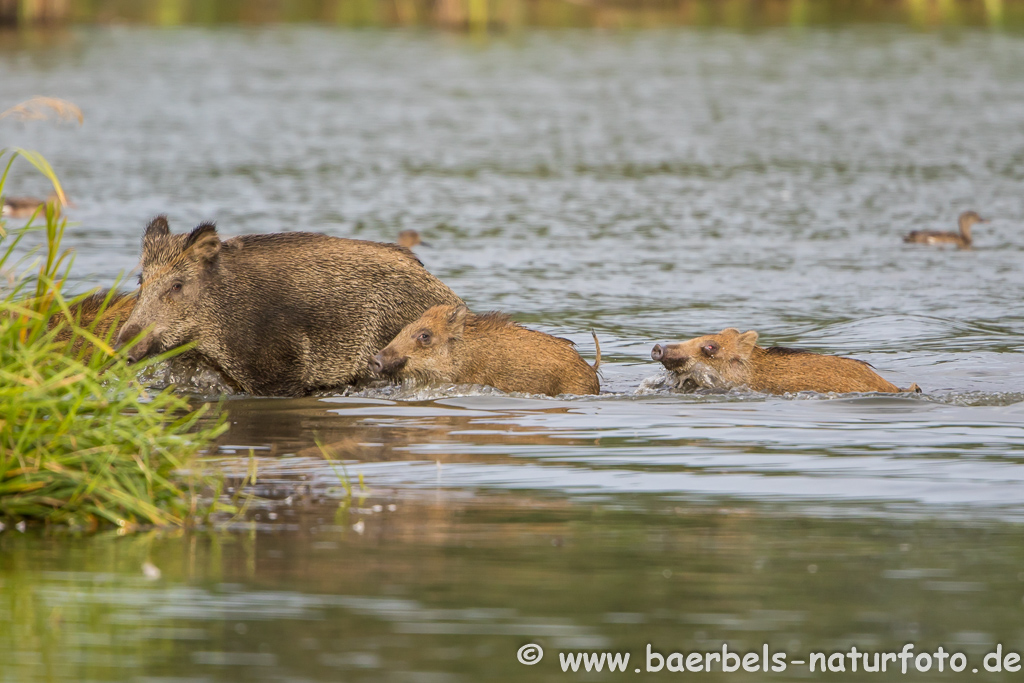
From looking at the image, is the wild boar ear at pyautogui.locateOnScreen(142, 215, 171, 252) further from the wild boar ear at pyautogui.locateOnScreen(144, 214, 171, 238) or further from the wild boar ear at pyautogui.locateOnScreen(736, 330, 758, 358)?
the wild boar ear at pyautogui.locateOnScreen(736, 330, 758, 358)

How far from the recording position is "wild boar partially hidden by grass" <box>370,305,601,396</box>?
1230 cm

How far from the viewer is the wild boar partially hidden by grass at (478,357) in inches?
484

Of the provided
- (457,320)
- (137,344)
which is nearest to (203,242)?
(137,344)

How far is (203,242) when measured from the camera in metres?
12.3

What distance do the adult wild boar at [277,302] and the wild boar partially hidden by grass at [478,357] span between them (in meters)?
0.41

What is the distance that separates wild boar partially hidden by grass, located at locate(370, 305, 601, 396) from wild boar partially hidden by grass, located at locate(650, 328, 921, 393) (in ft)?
2.46

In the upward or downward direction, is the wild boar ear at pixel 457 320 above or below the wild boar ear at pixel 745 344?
above

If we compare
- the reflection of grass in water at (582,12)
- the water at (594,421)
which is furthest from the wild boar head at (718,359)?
the reflection of grass in water at (582,12)

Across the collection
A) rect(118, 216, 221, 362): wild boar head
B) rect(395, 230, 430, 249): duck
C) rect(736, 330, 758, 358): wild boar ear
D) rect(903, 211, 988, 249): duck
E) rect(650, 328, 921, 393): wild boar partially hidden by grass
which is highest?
rect(118, 216, 221, 362): wild boar head

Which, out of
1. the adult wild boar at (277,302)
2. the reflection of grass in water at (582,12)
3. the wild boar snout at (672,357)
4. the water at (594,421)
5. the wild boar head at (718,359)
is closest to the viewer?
the water at (594,421)

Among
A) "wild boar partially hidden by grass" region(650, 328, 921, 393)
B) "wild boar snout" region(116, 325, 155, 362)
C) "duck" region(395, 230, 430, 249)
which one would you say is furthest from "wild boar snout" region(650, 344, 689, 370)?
"duck" region(395, 230, 430, 249)

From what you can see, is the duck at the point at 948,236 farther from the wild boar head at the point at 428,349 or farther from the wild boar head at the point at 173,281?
the wild boar head at the point at 173,281

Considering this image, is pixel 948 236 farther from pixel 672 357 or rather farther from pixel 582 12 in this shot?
pixel 582 12

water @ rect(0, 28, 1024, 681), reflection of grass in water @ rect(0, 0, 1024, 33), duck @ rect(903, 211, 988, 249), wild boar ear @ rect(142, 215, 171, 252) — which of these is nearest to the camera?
water @ rect(0, 28, 1024, 681)
